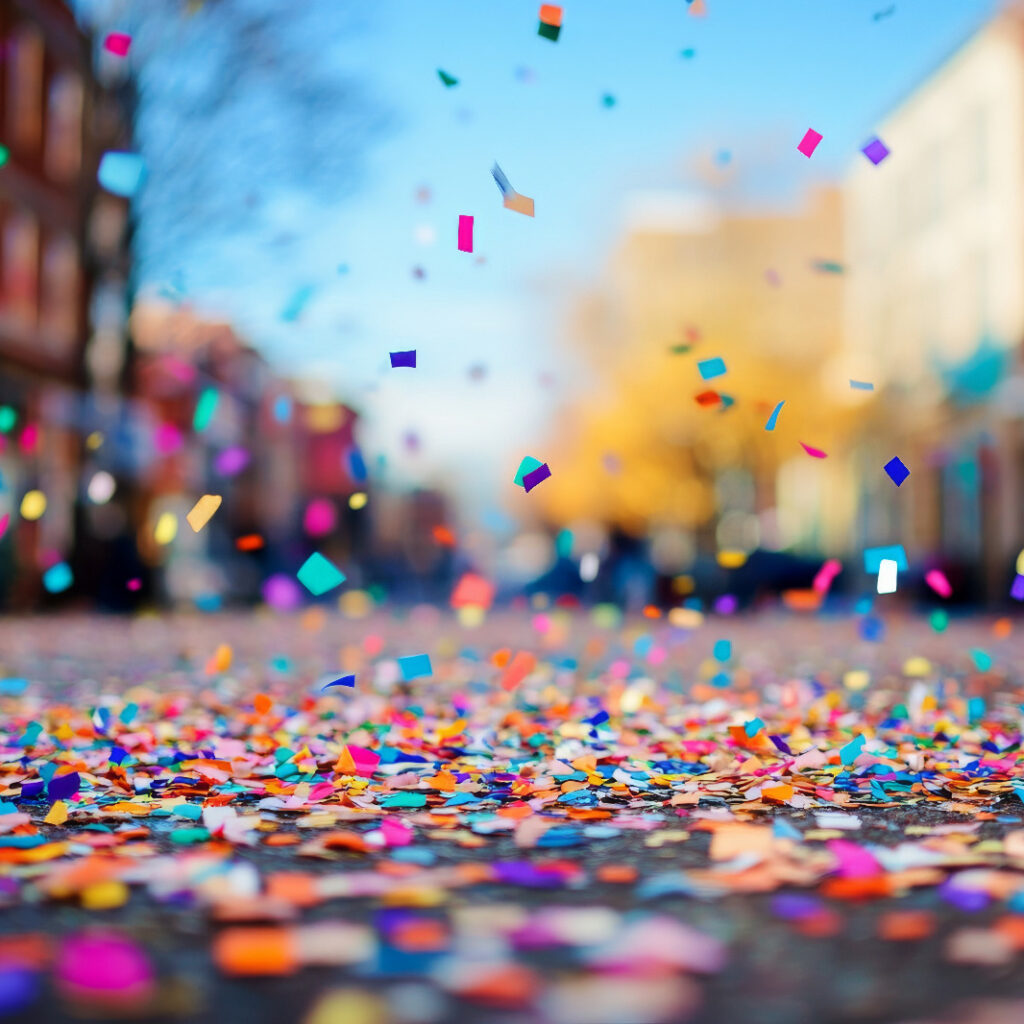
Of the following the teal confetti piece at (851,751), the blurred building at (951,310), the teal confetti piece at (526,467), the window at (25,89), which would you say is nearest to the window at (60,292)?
the window at (25,89)

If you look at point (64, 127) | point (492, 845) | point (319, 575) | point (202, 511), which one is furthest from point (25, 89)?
point (492, 845)

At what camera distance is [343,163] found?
1723 cm

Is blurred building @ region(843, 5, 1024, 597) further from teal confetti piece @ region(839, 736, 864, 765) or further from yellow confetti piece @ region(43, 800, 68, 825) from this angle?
yellow confetti piece @ region(43, 800, 68, 825)

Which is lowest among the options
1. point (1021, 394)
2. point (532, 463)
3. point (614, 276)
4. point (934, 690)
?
point (934, 690)

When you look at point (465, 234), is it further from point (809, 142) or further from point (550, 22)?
point (809, 142)

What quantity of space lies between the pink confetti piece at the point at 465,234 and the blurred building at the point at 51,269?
44.7ft

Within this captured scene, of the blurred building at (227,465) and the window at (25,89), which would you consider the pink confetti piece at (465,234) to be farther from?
the window at (25,89)

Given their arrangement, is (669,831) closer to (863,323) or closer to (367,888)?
(367,888)

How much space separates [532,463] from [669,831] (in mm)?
1739

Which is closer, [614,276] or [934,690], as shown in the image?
[934,690]

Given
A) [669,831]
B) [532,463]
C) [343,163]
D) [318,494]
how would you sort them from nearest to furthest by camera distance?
1. [669,831]
2. [532,463]
3. [343,163]
4. [318,494]

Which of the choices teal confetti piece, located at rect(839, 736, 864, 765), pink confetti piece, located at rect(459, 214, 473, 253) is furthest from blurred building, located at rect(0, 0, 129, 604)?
teal confetti piece, located at rect(839, 736, 864, 765)

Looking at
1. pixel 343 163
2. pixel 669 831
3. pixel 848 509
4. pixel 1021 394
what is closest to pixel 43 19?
pixel 343 163

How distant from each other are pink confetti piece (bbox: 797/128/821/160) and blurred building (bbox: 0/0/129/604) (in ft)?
46.8
